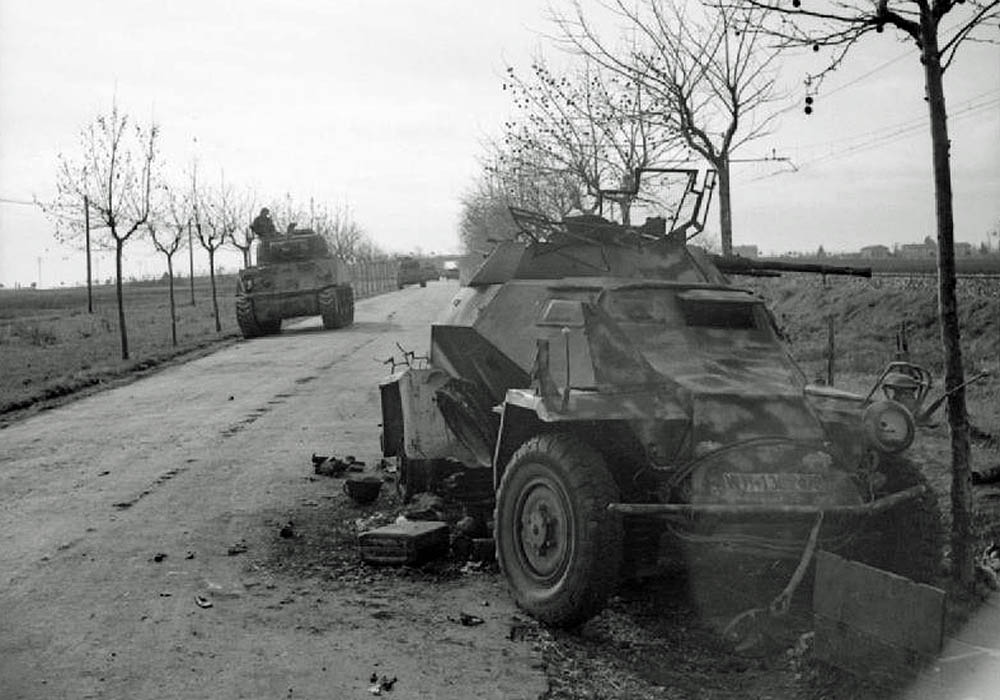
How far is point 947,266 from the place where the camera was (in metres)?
5.88

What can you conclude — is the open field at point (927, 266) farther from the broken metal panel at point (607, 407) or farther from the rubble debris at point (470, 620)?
the rubble debris at point (470, 620)

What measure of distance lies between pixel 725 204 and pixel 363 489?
27.5ft

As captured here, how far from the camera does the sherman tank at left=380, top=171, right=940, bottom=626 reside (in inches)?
197

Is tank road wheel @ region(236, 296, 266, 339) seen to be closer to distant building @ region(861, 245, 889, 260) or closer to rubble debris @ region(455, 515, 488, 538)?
rubble debris @ region(455, 515, 488, 538)

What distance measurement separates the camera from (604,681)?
4.60 metres

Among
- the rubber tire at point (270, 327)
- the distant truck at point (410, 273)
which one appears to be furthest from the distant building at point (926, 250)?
the rubber tire at point (270, 327)

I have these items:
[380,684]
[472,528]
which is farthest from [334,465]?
[380,684]

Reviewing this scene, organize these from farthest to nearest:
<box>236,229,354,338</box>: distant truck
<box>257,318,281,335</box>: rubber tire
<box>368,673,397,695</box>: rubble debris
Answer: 1. <box>257,318,281,335</box>: rubber tire
2. <box>236,229,354,338</box>: distant truck
3. <box>368,673,397,695</box>: rubble debris

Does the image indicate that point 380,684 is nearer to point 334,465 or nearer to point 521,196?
point 334,465

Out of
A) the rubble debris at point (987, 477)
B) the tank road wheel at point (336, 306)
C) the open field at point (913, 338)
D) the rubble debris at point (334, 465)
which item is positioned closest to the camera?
the rubble debris at point (987, 477)

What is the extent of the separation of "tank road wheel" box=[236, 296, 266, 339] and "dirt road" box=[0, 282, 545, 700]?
15.1 m

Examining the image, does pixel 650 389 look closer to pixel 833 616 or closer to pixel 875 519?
pixel 875 519

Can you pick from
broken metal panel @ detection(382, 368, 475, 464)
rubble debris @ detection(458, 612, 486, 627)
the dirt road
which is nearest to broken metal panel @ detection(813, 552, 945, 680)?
the dirt road

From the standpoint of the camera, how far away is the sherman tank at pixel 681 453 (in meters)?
5.00
